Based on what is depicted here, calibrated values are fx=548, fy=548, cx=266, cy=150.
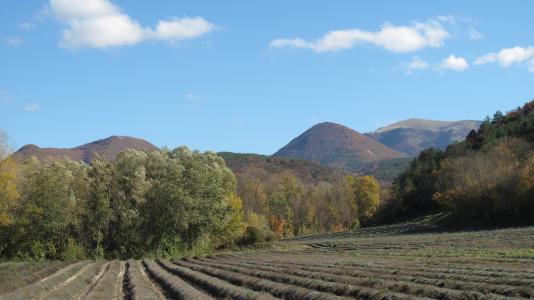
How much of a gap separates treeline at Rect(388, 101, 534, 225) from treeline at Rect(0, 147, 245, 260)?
43471 millimetres

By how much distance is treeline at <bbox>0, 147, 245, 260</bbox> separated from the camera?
64062mm

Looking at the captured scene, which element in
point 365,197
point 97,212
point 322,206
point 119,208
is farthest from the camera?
point 322,206

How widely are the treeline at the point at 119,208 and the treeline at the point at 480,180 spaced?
43.5 metres

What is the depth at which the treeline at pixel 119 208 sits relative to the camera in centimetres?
6406

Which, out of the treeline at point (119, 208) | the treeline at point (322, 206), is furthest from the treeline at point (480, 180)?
the treeline at point (119, 208)

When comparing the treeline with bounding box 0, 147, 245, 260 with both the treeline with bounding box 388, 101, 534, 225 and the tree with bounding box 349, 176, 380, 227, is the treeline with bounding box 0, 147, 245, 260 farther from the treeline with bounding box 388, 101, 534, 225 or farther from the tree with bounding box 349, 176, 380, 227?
the tree with bounding box 349, 176, 380, 227

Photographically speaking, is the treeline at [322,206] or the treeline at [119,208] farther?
the treeline at [322,206]

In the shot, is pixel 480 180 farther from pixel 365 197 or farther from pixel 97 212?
pixel 365 197

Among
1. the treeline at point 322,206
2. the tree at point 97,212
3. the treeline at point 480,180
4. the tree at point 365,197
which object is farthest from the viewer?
the tree at point 365,197

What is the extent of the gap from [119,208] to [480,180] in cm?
6028

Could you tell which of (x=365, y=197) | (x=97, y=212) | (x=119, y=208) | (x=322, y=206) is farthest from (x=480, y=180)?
(x=322, y=206)

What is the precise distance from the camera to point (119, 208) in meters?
70.3

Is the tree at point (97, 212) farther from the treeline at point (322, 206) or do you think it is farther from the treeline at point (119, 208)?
the treeline at point (322, 206)

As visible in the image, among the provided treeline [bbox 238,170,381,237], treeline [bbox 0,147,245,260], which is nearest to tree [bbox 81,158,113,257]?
treeline [bbox 0,147,245,260]
